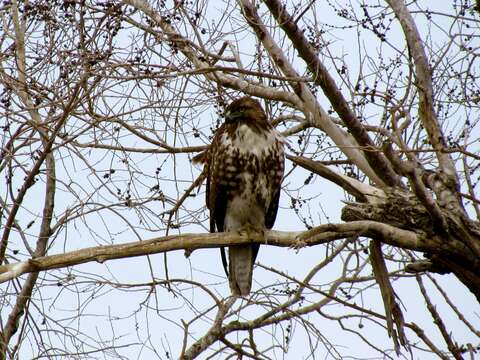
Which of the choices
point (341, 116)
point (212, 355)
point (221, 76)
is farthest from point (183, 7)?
point (212, 355)

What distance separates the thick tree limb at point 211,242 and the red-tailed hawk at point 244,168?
0.55 meters

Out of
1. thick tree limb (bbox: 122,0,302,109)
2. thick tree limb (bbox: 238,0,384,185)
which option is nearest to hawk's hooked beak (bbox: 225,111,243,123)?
thick tree limb (bbox: 122,0,302,109)

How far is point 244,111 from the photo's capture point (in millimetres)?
5145

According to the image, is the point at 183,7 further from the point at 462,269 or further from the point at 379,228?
the point at 462,269

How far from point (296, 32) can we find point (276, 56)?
0.24 m

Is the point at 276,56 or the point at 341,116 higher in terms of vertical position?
the point at 276,56

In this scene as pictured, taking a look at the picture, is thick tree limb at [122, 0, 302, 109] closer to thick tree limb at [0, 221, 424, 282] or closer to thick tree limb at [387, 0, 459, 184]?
thick tree limb at [387, 0, 459, 184]

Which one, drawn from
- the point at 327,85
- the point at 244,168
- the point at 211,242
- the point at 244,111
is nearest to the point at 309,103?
the point at 327,85

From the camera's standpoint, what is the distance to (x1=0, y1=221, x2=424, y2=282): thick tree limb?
382cm

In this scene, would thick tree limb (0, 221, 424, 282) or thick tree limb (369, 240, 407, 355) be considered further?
thick tree limb (369, 240, 407, 355)

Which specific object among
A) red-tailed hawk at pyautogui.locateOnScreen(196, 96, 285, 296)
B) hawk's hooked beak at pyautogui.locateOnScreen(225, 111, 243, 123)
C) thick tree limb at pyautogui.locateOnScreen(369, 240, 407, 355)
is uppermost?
hawk's hooked beak at pyautogui.locateOnScreen(225, 111, 243, 123)

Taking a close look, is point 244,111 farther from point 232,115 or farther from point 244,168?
point 244,168

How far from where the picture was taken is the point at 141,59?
4484 millimetres

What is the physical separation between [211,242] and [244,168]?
93cm
